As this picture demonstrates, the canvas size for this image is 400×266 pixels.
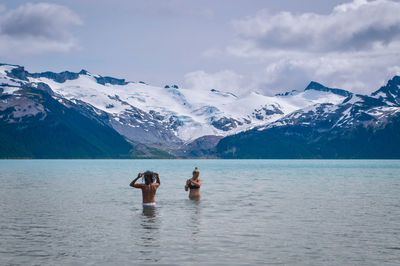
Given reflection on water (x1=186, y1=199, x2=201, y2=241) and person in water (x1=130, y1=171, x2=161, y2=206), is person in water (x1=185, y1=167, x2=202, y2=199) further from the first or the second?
person in water (x1=130, y1=171, x2=161, y2=206)

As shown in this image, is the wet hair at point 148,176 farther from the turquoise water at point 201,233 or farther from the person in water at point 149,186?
the turquoise water at point 201,233

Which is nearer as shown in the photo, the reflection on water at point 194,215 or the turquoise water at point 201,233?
the turquoise water at point 201,233

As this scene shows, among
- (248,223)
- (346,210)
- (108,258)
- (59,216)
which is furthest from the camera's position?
(346,210)

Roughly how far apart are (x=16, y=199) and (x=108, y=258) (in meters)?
35.4

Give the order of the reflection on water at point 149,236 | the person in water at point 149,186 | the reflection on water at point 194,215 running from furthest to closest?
the person in water at point 149,186, the reflection on water at point 194,215, the reflection on water at point 149,236

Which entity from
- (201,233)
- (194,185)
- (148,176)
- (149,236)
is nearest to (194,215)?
(148,176)

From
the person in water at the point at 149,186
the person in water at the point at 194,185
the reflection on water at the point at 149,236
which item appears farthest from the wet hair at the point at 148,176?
the person in water at the point at 194,185

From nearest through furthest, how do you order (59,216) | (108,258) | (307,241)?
(108,258), (307,241), (59,216)

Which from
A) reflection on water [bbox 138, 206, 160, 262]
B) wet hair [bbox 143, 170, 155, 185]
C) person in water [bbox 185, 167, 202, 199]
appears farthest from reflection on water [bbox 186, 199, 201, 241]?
wet hair [bbox 143, 170, 155, 185]

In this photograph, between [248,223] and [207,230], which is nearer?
[207,230]

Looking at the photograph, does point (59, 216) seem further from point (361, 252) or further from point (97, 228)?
point (361, 252)

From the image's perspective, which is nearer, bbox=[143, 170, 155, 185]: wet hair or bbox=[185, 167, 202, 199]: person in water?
bbox=[143, 170, 155, 185]: wet hair

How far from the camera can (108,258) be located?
86.6ft

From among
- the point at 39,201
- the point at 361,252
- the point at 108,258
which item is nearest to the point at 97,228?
the point at 108,258
